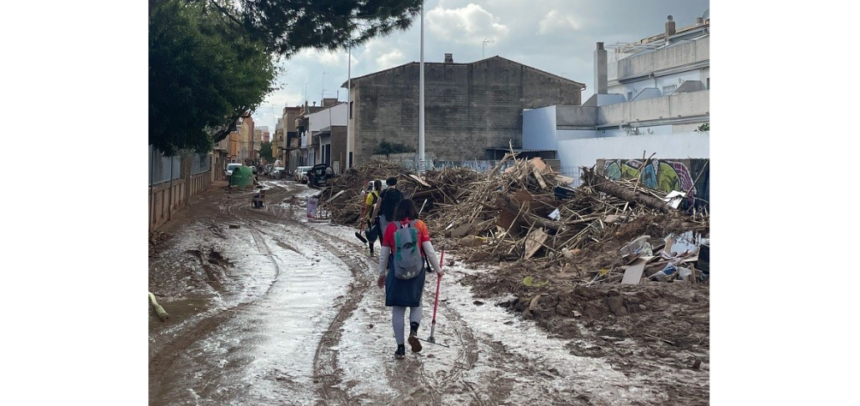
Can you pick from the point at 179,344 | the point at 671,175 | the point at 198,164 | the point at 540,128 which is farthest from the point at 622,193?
the point at 198,164

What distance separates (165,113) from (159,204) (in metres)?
7.55

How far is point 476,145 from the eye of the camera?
161ft

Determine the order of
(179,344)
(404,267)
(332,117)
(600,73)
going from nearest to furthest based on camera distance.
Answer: (404,267), (179,344), (600,73), (332,117)

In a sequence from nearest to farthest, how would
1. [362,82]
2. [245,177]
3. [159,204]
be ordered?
1. [159,204]
2. [245,177]
3. [362,82]

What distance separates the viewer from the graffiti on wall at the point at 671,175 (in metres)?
13.6

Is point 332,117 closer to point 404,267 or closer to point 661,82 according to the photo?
point 661,82

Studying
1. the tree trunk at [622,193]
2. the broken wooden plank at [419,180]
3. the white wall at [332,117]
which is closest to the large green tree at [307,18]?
the tree trunk at [622,193]

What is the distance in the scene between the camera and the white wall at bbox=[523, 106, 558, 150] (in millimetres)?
44666

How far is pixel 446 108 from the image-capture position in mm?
48625

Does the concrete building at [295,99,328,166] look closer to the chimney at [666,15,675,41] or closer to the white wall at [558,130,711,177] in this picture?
the chimney at [666,15,675,41]

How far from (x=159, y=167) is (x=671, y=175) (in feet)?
48.4

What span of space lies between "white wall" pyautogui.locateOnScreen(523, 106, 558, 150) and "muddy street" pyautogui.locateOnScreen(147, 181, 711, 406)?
3352 centimetres
